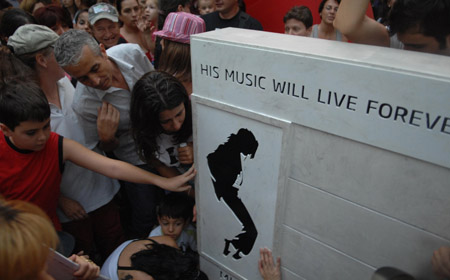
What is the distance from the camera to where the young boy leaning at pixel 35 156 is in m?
1.45

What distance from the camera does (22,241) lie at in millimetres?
840

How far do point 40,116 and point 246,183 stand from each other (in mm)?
930

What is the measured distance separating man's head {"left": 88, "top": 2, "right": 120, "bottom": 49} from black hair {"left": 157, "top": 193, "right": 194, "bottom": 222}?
171cm

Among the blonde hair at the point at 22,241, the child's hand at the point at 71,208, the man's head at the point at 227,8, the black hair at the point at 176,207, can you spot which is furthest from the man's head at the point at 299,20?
the blonde hair at the point at 22,241

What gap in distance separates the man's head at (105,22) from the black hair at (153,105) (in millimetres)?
1626

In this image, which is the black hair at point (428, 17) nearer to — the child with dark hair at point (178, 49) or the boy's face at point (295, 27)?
the child with dark hair at point (178, 49)

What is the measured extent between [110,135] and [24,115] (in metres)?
0.49

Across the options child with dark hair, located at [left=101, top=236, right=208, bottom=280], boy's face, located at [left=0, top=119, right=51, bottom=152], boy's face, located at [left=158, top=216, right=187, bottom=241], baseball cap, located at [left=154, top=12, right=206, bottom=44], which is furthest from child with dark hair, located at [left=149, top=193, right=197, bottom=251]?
baseball cap, located at [left=154, top=12, right=206, bottom=44]

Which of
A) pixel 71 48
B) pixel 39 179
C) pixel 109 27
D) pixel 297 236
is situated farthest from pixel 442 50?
pixel 109 27

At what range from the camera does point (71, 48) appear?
168cm

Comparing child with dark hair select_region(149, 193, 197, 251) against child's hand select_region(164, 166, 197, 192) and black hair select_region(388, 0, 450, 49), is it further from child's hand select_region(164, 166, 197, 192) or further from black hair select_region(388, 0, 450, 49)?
black hair select_region(388, 0, 450, 49)

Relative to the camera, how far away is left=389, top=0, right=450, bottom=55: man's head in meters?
1.23

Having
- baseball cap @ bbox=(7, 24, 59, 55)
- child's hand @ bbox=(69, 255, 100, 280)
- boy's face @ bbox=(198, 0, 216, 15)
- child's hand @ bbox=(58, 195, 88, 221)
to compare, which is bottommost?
child's hand @ bbox=(58, 195, 88, 221)

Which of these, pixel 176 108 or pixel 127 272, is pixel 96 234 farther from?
pixel 176 108
